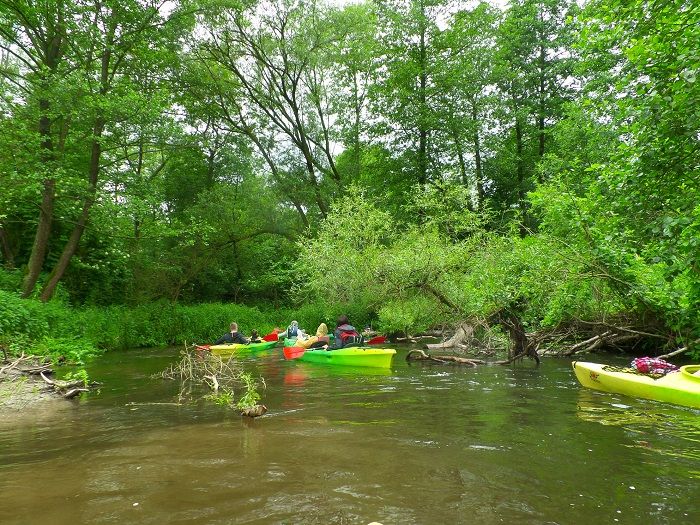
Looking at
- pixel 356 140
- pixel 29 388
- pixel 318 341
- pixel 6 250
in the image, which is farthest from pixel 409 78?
pixel 29 388

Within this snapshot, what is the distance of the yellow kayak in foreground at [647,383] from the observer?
709 centimetres

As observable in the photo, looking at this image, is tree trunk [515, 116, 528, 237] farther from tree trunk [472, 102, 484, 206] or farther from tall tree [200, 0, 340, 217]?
tall tree [200, 0, 340, 217]

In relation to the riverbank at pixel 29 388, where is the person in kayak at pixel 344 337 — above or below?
above

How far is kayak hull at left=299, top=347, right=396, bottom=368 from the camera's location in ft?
38.3

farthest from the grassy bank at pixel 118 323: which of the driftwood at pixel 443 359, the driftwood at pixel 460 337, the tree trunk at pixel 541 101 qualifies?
the tree trunk at pixel 541 101

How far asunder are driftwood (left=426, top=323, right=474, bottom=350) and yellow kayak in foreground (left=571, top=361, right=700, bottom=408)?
22.6 feet

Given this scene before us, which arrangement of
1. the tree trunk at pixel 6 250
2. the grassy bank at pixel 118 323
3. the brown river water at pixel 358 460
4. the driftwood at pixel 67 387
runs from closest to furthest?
the brown river water at pixel 358 460, the driftwood at pixel 67 387, the grassy bank at pixel 118 323, the tree trunk at pixel 6 250

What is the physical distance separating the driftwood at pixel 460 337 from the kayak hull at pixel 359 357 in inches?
190

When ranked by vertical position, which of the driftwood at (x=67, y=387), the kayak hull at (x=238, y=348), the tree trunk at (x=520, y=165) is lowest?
the driftwood at (x=67, y=387)

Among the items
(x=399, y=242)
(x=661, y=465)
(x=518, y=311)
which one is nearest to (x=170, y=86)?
(x=399, y=242)

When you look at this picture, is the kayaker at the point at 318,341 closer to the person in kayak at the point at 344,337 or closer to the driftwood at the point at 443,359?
the person in kayak at the point at 344,337

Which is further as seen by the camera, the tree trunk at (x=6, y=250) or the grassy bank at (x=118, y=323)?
the tree trunk at (x=6, y=250)

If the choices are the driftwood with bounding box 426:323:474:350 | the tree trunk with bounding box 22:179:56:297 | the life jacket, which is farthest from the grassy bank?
the driftwood with bounding box 426:323:474:350

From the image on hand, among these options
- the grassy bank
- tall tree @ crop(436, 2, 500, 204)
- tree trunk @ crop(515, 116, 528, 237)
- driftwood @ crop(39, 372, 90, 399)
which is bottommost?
driftwood @ crop(39, 372, 90, 399)
